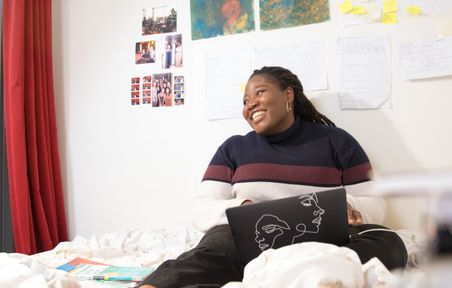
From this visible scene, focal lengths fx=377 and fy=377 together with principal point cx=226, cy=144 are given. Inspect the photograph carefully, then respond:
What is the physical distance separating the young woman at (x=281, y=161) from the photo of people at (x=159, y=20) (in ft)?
1.97

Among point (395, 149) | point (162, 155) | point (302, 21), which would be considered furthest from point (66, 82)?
point (395, 149)

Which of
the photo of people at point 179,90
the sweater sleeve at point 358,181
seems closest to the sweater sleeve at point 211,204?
the sweater sleeve at point 358,181

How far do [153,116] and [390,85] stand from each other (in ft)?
3.66

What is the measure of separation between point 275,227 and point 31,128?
143 centimetres

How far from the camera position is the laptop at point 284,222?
909 millimetres

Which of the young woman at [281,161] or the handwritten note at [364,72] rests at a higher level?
the handwritten note at [364,72]

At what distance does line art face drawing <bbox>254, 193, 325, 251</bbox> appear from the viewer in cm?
91

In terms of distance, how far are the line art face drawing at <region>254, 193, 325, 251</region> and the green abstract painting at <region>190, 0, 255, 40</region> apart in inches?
43.4

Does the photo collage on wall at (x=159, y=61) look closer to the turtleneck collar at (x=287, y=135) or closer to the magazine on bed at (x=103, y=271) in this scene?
the turtleneck collar at (x=287, y=135)

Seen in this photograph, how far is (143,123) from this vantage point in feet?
6.36

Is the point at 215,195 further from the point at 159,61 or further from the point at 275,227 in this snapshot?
the point at 159,61

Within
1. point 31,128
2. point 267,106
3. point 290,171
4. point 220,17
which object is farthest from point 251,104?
point 31,128

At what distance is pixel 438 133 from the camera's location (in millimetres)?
1522

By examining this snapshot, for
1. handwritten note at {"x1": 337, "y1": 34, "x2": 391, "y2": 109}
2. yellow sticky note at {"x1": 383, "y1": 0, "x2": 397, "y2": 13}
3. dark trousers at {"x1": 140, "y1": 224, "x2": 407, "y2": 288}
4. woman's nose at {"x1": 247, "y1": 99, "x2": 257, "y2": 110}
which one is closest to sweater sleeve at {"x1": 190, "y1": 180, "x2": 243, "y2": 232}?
dark trousers at {"x1": 140, "y1": 224, "x2": 407, "y2": 288}
